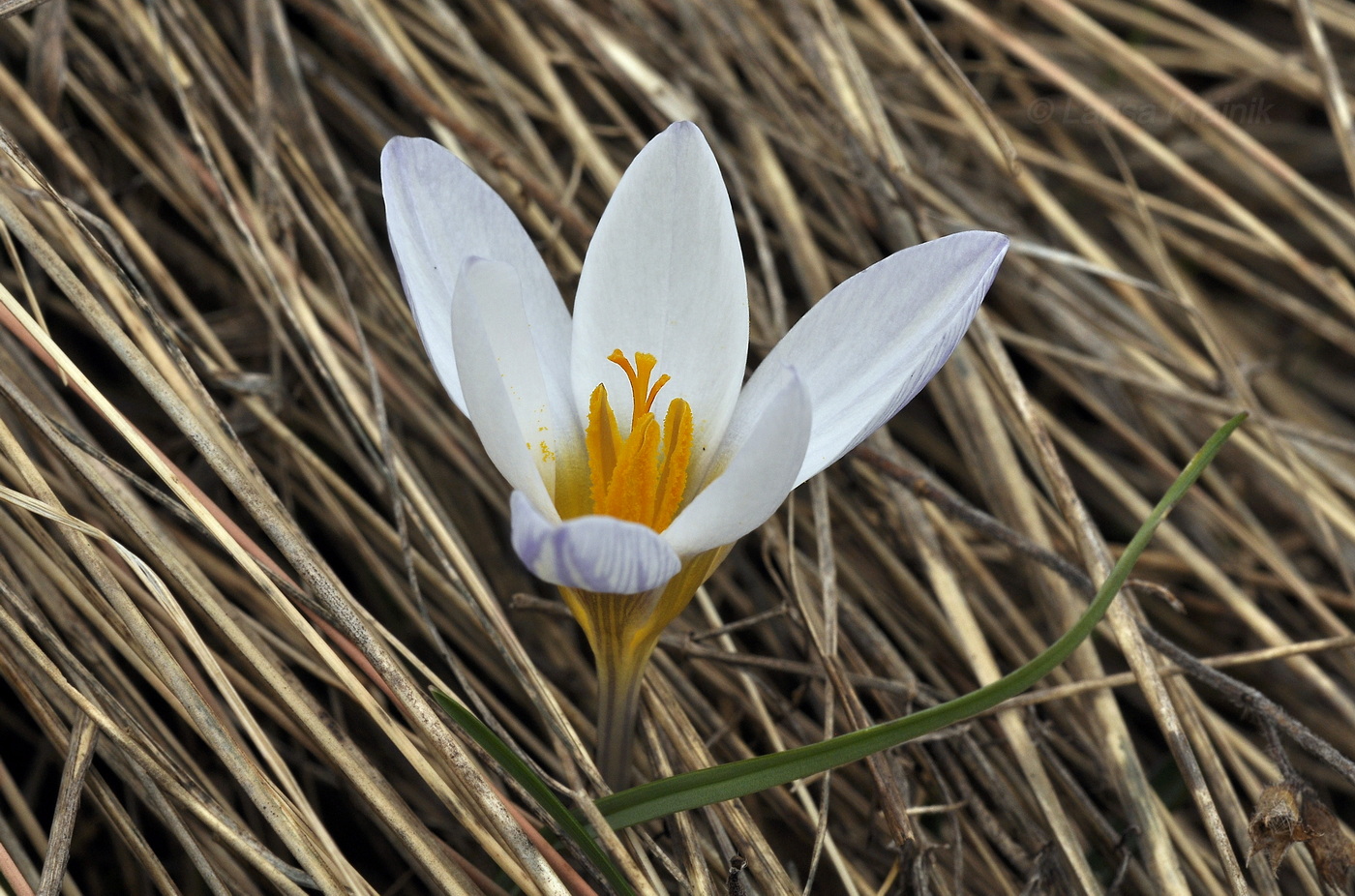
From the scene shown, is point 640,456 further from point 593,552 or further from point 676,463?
point 593,552

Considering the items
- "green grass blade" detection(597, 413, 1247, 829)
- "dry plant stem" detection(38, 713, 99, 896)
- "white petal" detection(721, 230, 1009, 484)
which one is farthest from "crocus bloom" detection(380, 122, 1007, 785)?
"dry plant stem" detection(38, 713, 99, 896)

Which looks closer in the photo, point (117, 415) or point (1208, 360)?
point (117, 415)

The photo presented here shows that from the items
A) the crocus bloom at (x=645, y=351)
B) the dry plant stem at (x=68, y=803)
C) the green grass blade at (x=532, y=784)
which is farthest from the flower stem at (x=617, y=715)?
the dry plant stem at (x=68, y=803)

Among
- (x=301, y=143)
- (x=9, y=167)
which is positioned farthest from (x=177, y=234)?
(x=9, y=167)

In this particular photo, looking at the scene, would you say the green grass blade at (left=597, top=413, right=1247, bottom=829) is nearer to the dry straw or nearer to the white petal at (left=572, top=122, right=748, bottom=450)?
the dry straw

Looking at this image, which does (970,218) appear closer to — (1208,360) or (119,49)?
(1208,360)
